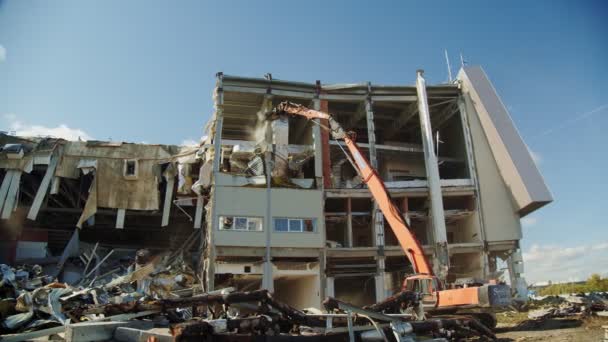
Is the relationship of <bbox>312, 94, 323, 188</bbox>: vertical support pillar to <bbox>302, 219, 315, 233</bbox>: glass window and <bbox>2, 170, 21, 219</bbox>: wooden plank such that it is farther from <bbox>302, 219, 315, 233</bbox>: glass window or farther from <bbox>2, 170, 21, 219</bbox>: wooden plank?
<bbox>2, 170, 21, 219</bbox>: wooden plank

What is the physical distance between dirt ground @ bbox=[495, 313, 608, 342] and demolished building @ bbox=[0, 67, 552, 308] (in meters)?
8.15

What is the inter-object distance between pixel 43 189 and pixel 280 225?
13.7m

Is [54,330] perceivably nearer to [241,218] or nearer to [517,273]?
[241,218]

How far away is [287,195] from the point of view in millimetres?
22375

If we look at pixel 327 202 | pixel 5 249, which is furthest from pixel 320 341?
pixel 5 249

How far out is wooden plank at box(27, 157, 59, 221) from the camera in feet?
76.6

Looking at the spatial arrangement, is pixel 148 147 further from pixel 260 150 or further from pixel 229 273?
pixel 229 273

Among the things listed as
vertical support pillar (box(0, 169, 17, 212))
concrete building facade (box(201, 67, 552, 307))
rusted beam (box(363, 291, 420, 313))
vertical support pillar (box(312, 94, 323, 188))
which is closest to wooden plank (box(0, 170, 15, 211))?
vertical support pillar (box(0, 169, 17, 212))

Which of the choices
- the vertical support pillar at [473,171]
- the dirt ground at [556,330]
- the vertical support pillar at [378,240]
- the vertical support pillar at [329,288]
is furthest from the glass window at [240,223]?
the vertical support pillar at [473,171]

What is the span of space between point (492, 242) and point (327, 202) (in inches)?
374

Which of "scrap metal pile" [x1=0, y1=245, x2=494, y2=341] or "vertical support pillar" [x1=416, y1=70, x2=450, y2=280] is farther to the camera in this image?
"vertical support pillar" [x1=416, y1=70, x2=450, y2=280]

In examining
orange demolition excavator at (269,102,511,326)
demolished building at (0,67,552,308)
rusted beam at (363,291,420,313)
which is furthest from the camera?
demolished building at (0,67,552,308)

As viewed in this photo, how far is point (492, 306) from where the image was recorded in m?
10.7

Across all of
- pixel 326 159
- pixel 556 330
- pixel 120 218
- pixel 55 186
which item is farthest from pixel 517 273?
pixel 55 186
